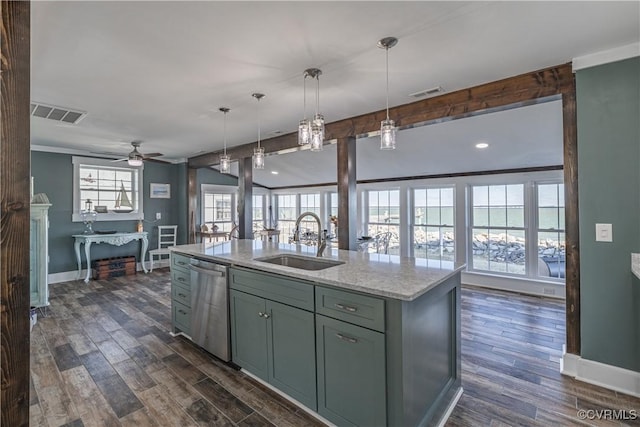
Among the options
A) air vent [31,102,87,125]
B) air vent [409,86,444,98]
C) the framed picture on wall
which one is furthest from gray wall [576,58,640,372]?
the framed picture on wall

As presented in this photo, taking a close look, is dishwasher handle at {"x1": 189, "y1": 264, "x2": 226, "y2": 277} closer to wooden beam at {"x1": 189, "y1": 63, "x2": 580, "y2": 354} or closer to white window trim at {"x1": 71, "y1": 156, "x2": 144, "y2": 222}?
wooden beam at {"x1": 189, "y1": 63, "x2": 580, "y2": 354}

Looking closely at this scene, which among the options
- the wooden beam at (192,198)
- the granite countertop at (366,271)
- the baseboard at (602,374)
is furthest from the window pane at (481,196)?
the wooden beam at (192,198)

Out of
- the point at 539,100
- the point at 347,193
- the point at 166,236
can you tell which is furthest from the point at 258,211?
the point at 539,100

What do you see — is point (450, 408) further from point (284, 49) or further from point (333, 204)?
point (333, 204)

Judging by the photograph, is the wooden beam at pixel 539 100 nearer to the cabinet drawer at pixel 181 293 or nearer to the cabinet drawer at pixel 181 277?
the cabinet drawer at pixel 181 277

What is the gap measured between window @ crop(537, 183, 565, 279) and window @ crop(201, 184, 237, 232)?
255 inches

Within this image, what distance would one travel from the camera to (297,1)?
164 centimetres

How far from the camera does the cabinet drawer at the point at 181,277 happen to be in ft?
9.73

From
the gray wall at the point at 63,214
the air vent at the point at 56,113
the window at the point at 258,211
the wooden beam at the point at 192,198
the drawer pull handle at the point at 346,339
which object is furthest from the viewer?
the window at the point at 258,211

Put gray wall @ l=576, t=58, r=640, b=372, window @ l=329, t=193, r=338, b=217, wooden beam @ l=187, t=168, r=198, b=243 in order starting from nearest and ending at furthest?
gray wall @ l=576, t=58, r=640, b=372, wooden beam @ l=187, t=168, r=198, b=243, window @ l=329, t=193, r=338, b=217

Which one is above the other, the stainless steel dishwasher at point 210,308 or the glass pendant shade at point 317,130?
the glass pendant shade at point 317,130

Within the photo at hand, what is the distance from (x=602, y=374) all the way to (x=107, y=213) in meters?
7.34

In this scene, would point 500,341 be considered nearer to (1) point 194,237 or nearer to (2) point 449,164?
(2) point 449,164

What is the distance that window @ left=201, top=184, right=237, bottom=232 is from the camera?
736cm
